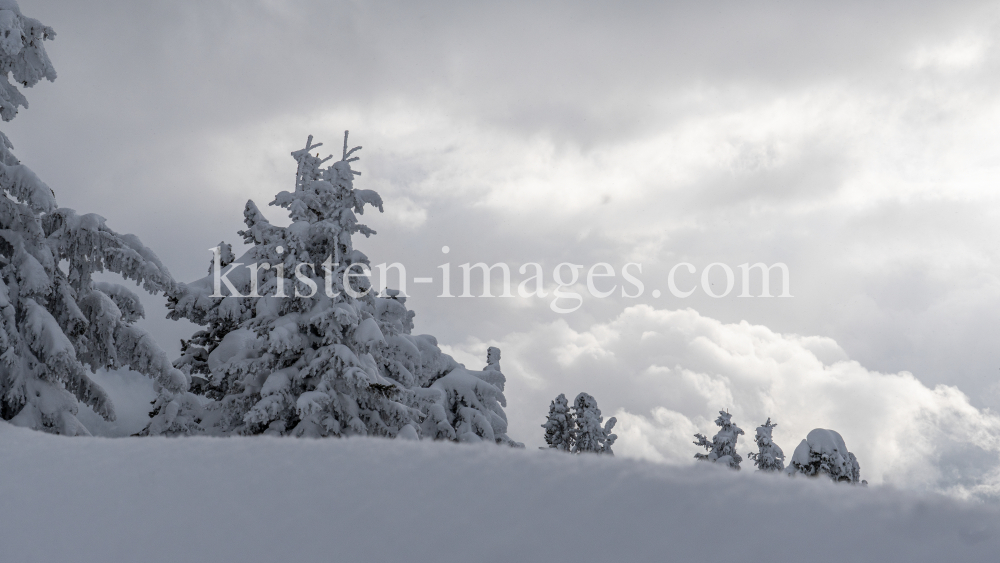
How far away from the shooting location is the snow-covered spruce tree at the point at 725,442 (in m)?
34.5

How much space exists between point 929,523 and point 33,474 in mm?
4192

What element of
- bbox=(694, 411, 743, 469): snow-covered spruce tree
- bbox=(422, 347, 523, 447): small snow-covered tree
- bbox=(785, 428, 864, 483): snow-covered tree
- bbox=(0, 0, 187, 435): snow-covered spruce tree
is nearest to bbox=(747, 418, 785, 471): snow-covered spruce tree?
bbox=(694, 411, 743, 469): snow-covered spruce tree

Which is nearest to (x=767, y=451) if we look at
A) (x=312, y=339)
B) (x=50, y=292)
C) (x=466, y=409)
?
(x=466, y=409)

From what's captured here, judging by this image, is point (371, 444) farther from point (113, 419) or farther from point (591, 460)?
point (113, 419)

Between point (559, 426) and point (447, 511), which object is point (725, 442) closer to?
point (559, 426)

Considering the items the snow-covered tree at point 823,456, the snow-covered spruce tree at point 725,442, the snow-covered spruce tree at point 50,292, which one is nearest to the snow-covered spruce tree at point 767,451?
the snow-covered spruce tree at point 725,442

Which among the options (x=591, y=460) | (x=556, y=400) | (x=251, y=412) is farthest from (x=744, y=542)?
(x=556, y=400)

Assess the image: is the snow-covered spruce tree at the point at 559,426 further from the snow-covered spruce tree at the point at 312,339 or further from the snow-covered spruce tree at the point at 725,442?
the snow-covered spruce tree at the point at 312,339

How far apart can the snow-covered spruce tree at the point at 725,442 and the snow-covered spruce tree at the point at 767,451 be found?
1.32 meters

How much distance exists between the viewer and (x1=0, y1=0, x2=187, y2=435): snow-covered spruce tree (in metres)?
8.65

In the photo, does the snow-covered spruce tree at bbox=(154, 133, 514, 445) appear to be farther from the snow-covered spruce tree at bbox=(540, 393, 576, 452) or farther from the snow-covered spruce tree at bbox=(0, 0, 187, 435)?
the snow-covered spruce tree at bbox=(540, 393, 576, 452)

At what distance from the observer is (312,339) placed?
14.9 metres

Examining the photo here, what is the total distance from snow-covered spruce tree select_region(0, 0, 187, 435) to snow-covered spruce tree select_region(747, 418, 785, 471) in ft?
→ 102

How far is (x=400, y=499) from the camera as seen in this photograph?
214 centimetres
